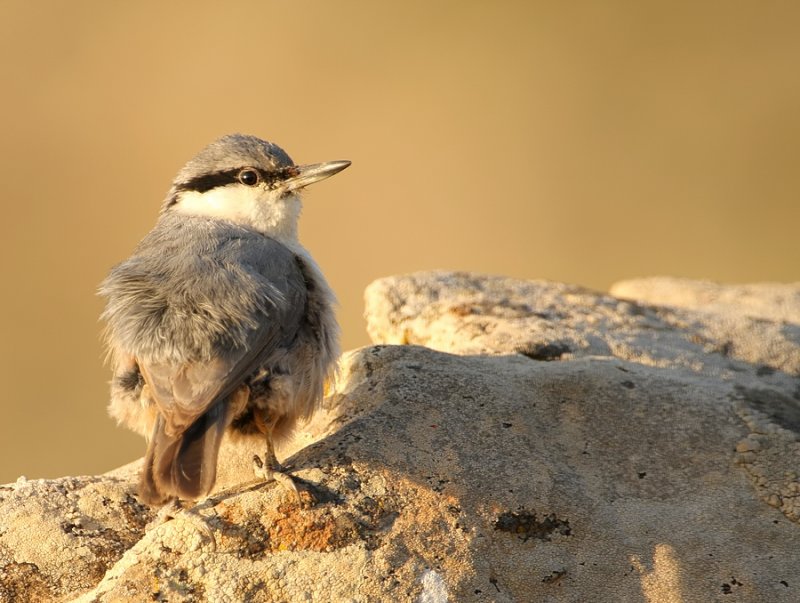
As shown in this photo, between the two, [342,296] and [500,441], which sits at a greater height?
[500,441]

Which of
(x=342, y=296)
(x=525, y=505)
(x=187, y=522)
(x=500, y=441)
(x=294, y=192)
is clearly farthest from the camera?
(x=342, y=296)

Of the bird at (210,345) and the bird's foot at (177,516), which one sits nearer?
the bird's foot at (177,516)

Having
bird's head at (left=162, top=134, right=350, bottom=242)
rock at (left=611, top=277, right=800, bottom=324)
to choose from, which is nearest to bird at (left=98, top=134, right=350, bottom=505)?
bird's head at (left=162, top=134, right=350, bottom=242)

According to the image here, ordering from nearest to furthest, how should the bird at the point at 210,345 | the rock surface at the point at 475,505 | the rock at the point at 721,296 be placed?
the rock surface at the point at 475,505 < the bird at the point at 210,345 < the rock at the point at 721,296

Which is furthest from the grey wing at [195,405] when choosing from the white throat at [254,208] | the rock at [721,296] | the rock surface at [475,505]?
the rock at [721,296]

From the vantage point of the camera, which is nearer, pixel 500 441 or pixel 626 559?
pixel 626 559

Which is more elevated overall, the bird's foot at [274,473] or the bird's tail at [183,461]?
the bird's tail at [183,461]

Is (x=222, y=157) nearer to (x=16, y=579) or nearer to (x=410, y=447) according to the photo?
(x=410, y=447)

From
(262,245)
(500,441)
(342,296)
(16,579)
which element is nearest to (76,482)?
(16,579)

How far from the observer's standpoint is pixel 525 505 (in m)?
3.60

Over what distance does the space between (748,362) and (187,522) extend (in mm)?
3151

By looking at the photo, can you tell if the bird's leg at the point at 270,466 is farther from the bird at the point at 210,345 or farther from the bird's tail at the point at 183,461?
the bird's tail at the point at 183,461

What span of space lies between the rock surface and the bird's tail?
0.10m

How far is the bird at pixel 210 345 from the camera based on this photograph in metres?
3.57
